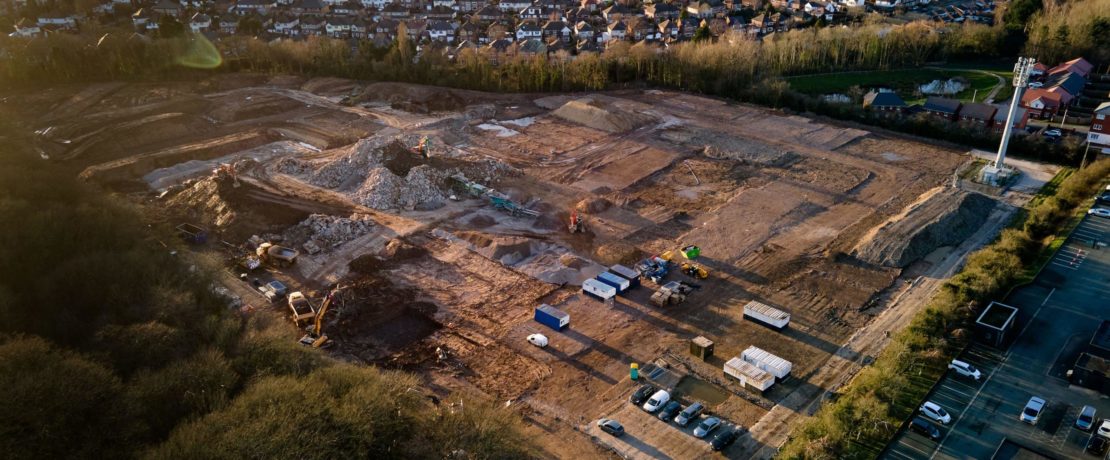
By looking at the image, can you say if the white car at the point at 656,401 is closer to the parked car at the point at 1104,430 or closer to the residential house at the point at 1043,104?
the parked car at the point at 1104,430

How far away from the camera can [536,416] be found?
23.5 meters

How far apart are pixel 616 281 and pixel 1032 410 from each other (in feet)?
50.8

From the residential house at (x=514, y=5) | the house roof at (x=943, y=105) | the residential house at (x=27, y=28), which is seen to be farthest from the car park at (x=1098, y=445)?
the residential house at (x=27, y=28)

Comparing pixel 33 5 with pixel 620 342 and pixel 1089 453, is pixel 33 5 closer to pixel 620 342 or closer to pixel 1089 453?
pixel 620 342

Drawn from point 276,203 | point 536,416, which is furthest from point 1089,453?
point 276,203

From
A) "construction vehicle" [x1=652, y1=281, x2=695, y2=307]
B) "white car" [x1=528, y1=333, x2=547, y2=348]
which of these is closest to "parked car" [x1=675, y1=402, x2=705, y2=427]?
"white car" [x1=528, y1=333, x2=547, y2=348]

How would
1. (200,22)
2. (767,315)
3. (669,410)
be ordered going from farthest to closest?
1. (200,22)
2. (767,315)
3. (669,410)

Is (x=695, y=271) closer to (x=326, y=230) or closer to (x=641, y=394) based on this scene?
(x=641, y=394)

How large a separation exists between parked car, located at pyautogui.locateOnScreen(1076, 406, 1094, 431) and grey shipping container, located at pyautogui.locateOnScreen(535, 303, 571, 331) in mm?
17528

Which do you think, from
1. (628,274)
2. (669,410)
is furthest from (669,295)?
(669,410)

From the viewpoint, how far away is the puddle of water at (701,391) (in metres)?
24.3

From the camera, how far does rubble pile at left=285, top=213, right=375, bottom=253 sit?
3478 centimetres

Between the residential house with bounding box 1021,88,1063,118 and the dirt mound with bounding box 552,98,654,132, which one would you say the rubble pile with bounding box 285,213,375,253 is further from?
the residential house with bounding box 1021,88,1063,118

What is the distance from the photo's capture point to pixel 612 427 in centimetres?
2256
